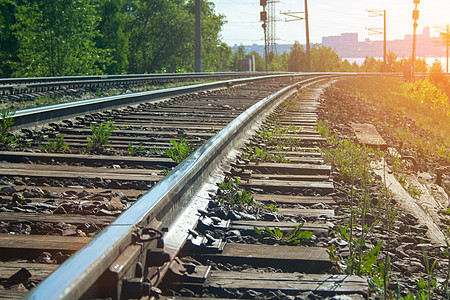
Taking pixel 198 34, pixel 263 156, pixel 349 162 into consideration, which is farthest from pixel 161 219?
pixel 198 34

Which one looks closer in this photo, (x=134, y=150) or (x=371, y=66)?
(x=134, y=150)

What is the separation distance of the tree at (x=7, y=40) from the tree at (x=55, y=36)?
7.72ft

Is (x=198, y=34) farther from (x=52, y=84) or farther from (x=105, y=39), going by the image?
(x=105, y=39)

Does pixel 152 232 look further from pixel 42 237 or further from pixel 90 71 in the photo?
pixel 90 71

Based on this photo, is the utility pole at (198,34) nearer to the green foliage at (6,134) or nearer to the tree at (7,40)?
the tree at (7,40)

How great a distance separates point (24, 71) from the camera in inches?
916

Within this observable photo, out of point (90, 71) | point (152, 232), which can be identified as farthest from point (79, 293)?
point (90, 71)

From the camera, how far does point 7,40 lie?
26.9m

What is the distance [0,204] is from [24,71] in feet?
73.2

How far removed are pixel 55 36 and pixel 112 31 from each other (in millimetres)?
12326

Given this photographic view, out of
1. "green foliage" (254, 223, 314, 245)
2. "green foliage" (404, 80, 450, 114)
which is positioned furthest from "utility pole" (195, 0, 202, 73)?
"green foliage" (254, 223, 314, 245)

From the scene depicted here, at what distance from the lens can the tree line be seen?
23.4 metres

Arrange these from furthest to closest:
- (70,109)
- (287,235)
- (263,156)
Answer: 1. (70,109)
2. (263,156)
3. (287,235)

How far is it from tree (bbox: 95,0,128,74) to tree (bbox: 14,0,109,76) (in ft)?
34.0
